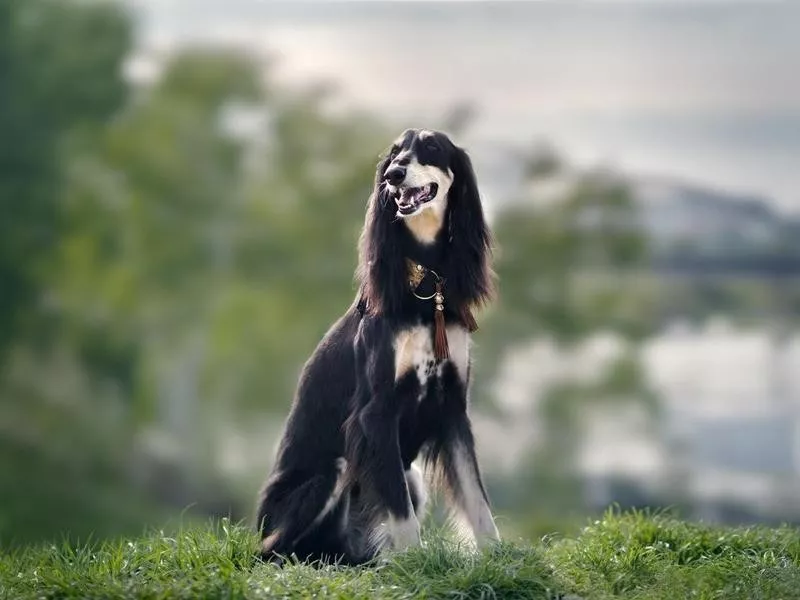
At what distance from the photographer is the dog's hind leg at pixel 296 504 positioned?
5.30 metres

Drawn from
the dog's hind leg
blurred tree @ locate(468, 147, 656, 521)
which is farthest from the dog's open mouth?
blurred tree @ locate(468, 147, 656, 521)

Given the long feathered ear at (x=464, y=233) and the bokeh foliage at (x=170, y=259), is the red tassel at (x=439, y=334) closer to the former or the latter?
the long feathered ear at (x=464, y=233)

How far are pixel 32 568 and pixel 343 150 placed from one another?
41.5 feet

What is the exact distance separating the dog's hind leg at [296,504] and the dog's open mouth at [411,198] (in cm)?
111

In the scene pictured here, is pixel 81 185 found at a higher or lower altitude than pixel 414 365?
higher

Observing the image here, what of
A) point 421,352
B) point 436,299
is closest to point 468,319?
point 436,299

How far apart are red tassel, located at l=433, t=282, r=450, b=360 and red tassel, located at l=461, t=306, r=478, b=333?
12cm

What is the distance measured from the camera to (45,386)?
16516mm

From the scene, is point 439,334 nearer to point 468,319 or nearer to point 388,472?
point 468,319

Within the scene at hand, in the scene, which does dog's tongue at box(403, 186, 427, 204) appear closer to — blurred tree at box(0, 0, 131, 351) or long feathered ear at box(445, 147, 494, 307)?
long feathered ear at box(445, 147, 494, 307)

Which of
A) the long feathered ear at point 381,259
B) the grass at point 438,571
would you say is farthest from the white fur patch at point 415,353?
the grass at point 438,571

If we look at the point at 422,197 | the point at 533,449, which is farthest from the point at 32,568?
the point at 533,449

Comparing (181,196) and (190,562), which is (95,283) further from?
(190,562)

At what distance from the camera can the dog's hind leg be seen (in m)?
5.30
